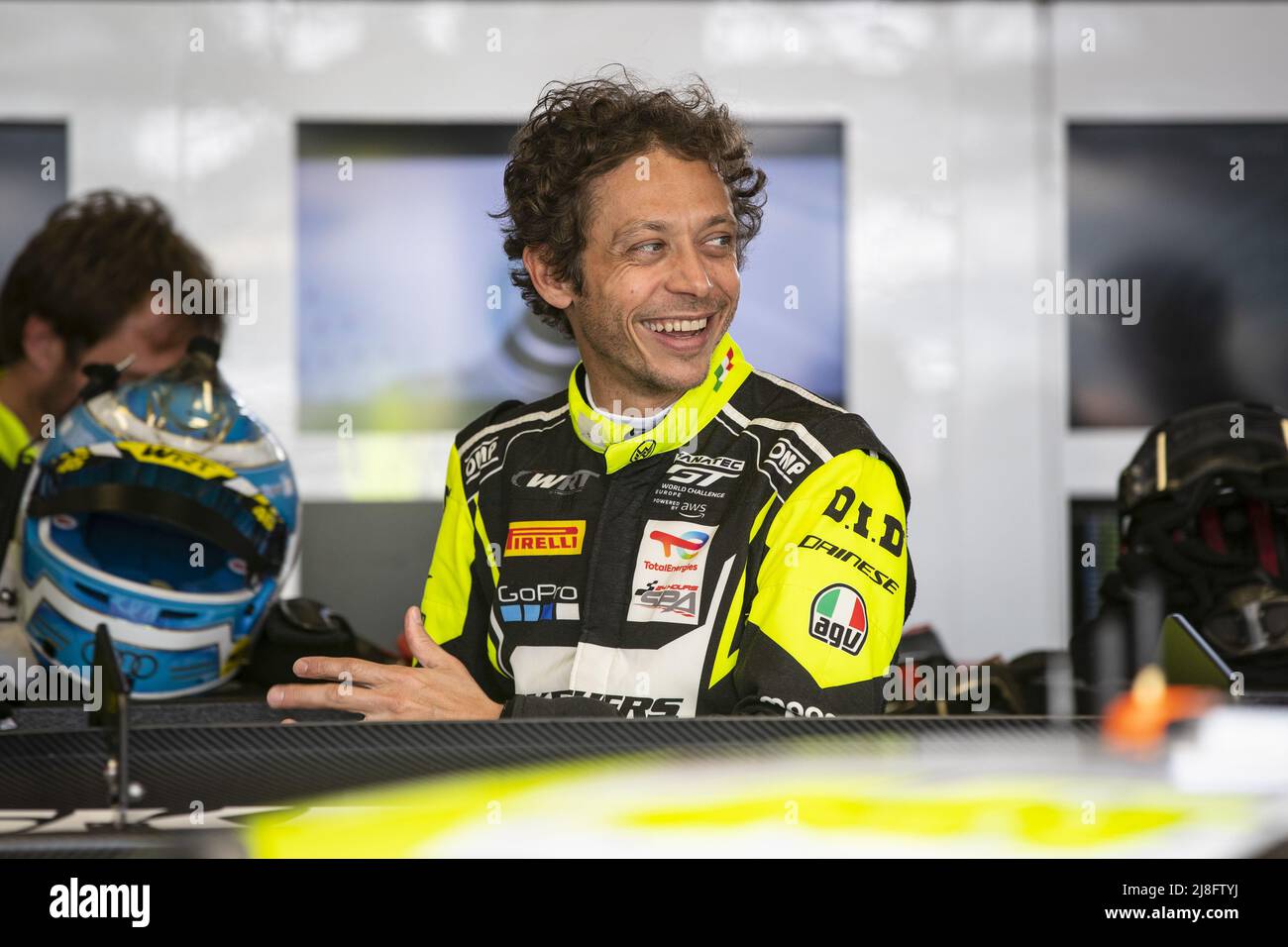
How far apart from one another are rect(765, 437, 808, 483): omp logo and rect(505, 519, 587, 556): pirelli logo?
0.23 m

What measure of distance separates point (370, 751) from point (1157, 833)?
0.52 meters

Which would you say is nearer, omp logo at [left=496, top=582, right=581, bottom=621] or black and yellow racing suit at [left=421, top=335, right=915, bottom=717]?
black and yellow racing suit at [left=421, top=335, right=915, bottom=717]

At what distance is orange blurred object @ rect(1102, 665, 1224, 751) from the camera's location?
3.17 ft

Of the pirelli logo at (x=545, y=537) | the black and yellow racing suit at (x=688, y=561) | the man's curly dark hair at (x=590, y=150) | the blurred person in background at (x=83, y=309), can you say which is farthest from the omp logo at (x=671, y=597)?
the blurred person in background at (x=83, y=309)

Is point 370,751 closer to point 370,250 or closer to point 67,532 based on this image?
point 67,532

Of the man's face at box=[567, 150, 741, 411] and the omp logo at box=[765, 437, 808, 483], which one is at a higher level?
the man's face at box=[567, 150, 741, 411]

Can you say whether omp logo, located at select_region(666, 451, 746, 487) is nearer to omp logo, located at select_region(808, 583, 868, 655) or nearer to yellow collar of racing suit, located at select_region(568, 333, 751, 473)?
yellow collar of racing suit, located at select_region(568, 333, 751, 473)

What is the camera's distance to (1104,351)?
12.2 feet

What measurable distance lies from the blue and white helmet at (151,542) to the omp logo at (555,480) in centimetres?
45

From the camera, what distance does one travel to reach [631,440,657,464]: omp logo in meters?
1.57
